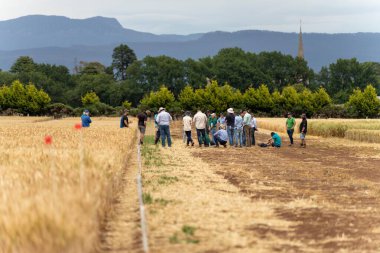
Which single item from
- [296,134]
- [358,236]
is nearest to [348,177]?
[358,236]

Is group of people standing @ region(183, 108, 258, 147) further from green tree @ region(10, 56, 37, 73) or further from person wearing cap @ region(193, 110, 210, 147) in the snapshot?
green tree @ region(10, 56, 37, 73)

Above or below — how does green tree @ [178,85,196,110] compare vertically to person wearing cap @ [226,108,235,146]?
above

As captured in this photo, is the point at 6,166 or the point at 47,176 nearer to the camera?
the point at 47,176

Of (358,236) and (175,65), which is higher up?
(175,65)

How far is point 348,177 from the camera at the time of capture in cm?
1869

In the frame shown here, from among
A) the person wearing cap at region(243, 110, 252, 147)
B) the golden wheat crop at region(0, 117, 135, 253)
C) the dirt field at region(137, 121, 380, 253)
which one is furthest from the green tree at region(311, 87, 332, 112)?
the golden wheat crop at region(0, 117, 135, 253)

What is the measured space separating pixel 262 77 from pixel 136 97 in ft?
82.1

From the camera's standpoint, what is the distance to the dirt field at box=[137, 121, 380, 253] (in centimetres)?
962

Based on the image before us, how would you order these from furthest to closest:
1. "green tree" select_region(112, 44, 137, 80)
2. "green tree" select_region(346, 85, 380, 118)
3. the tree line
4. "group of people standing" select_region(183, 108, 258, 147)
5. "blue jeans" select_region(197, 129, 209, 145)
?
"green tree" select_region(112, 44, 137, 80) → the tree line → "green tree" select_region(346, 85, 380, 118) → "blue jeans" select_region(197, 129, 209, 145) → "group of people standing" select_region(183, 108, 258, 147)

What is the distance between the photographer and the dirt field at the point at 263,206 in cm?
962

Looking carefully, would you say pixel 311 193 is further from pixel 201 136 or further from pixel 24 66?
pixel 24 66

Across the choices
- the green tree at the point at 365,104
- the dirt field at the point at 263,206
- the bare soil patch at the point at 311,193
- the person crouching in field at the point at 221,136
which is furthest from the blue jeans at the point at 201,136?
the green tree at the point at 365,104

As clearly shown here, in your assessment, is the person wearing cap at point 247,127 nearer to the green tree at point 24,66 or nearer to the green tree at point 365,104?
the green tree at point 365,104

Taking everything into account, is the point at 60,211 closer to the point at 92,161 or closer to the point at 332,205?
the point at 92,161
